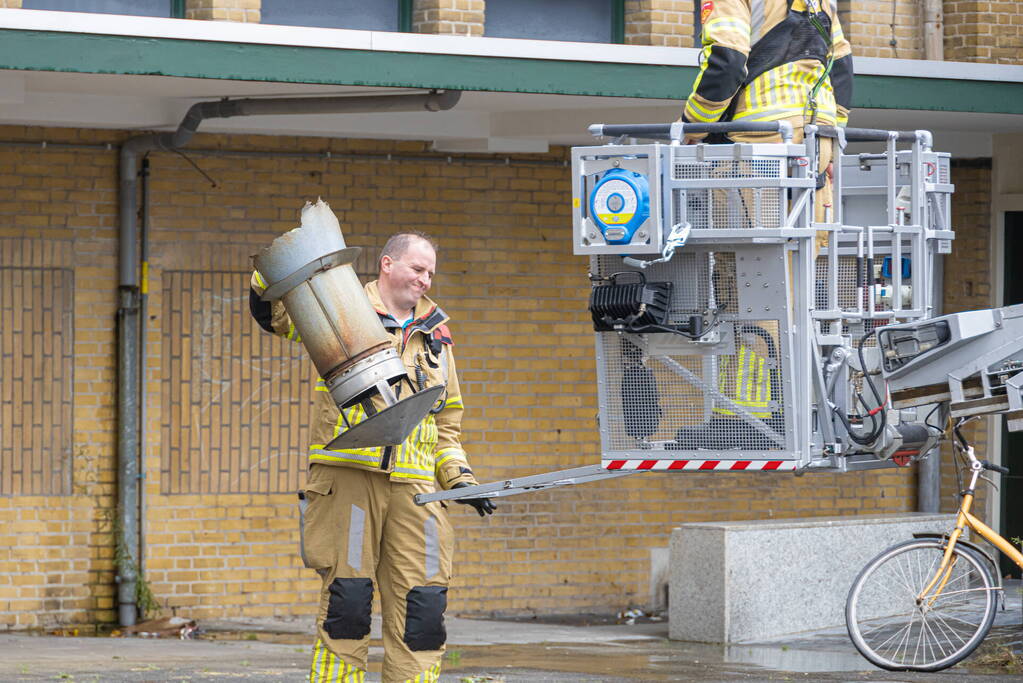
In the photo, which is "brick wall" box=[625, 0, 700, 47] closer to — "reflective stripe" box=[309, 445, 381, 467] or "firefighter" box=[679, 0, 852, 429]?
"firefighter" box=[679, 0, 852, 429]

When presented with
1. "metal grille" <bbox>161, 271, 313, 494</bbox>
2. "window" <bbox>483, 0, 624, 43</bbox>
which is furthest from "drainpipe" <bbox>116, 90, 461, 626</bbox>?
"window" <bbox>483, 0, 624, 43</bbox>

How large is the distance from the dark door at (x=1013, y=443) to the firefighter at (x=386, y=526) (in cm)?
799

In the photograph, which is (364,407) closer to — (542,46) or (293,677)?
(293,677)

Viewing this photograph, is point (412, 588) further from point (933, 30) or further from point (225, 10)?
point (933, 30)

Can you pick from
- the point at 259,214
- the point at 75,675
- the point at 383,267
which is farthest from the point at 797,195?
the point at 259,214

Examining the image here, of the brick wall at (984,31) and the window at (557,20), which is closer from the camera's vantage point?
the window at (557,20)

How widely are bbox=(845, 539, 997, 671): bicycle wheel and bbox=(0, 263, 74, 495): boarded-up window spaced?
5168 millimetres

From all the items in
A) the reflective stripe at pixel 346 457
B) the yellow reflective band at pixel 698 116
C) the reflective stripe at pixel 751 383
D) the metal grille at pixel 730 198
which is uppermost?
the yellow reflective band at pixel 698 116

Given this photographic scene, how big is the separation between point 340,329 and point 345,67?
4.21 m

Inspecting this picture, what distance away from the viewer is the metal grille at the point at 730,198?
5965mm

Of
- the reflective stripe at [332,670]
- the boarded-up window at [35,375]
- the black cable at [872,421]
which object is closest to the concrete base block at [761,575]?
the boarded-up window at [35,375]

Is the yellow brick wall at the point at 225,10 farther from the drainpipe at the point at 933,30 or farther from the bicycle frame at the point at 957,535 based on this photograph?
the bicycle frame at the point at 957,535

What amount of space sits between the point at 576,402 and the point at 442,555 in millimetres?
6070

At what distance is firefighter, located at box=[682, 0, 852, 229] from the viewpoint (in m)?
6.12
